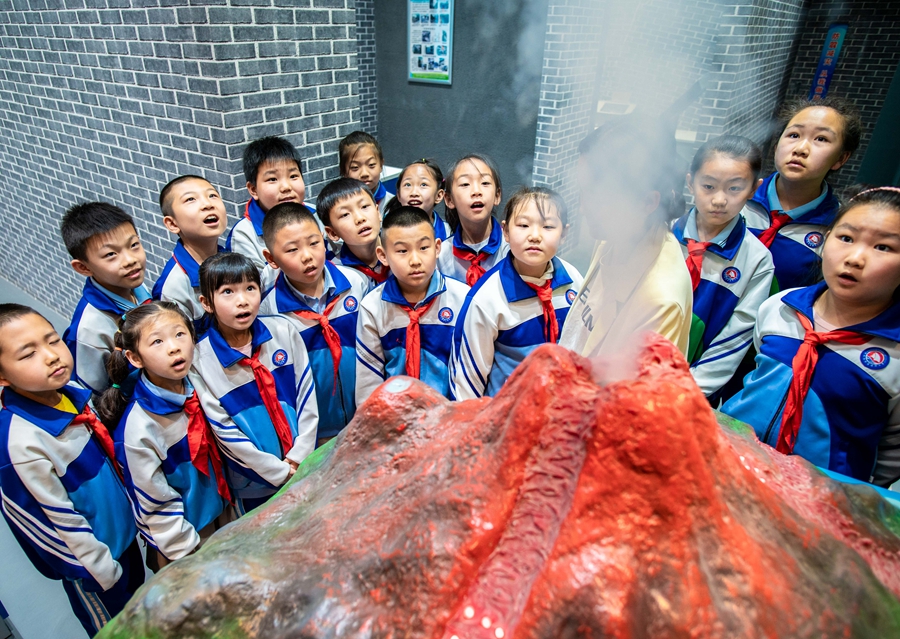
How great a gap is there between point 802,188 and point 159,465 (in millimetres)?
3030

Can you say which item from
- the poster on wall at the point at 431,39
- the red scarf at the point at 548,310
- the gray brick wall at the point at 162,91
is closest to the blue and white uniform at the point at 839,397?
the red scarf at the point at 548,310

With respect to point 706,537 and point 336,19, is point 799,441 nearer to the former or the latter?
point 706,537

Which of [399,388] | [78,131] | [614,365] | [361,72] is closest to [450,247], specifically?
[399,388]

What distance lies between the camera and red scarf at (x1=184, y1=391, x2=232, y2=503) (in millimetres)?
1974

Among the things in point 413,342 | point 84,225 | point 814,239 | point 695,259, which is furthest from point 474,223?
point 84,225

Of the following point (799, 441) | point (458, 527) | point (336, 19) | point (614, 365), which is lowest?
point (799, 441)

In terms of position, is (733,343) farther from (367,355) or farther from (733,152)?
(367,355)

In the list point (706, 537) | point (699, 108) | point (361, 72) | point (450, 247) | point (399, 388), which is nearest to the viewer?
point (706, 537)

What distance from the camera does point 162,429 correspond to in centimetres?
193

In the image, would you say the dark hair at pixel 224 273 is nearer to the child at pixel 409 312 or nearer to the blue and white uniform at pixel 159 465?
the blue and white uniform at pixel 159 465

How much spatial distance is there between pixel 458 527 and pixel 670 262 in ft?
3.28

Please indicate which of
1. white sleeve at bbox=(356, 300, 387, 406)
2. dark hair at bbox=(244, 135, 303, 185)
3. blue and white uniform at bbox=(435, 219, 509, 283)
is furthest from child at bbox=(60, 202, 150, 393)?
blue and white uniform at bbox=(435, 219, 509, 283)

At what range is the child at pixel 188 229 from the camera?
254 centimetres

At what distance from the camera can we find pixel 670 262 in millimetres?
1432
